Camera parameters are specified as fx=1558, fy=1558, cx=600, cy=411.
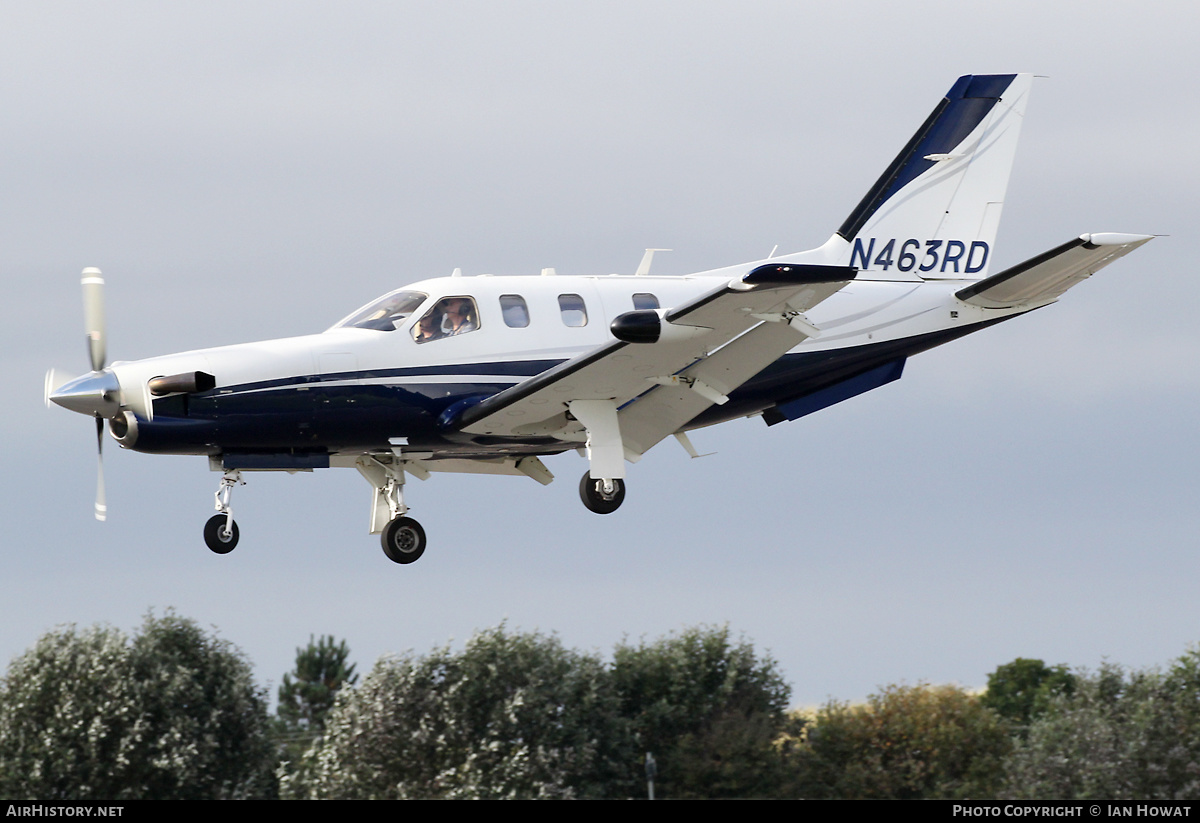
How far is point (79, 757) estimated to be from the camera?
4766 centimetres

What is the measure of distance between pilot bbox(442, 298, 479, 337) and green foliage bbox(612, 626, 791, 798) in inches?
1286

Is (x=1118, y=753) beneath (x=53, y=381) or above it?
beneath

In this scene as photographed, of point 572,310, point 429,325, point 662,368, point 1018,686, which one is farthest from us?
point 1018,686

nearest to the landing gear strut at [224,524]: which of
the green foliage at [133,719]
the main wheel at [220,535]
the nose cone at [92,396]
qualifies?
the main wheel at [220,535]

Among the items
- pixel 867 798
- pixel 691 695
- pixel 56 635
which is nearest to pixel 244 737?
pixel 56 635

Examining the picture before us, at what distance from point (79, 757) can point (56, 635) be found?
4.79m

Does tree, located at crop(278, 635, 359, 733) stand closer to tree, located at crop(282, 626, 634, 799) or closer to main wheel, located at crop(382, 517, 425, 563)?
tree, located at crop(282, 626, 634, 799)

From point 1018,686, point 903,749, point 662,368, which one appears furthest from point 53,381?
point 1018,686

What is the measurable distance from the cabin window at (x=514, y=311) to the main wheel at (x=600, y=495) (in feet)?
7.01

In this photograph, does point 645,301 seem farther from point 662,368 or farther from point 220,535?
point 220,535

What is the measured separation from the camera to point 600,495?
66.7 ft

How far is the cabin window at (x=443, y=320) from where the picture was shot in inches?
776

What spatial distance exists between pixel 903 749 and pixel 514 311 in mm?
35502

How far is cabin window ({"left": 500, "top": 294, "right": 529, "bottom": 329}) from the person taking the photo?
19.9 metres
